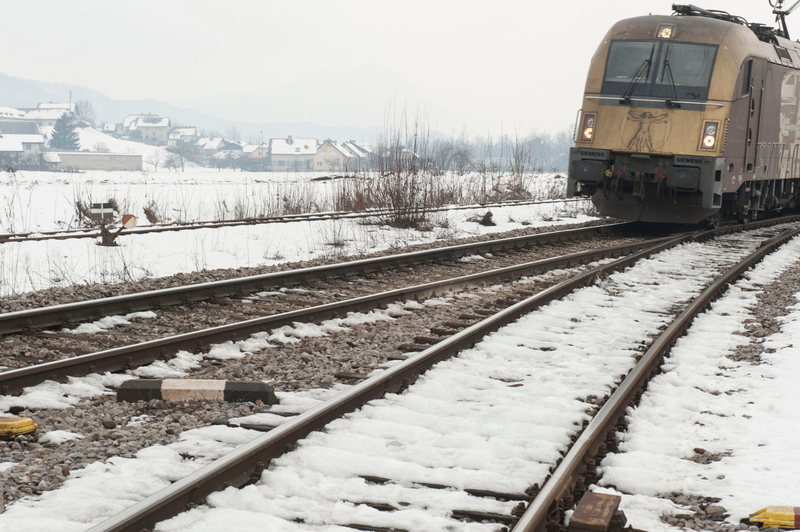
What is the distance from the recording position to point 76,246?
1201cm

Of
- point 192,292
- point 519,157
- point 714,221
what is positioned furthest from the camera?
point 519,157

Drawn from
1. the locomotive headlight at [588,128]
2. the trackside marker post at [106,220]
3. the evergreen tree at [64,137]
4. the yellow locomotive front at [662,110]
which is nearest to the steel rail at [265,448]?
the trackside marker post at [106,220]

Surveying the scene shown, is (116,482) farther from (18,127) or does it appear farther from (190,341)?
(18,127)

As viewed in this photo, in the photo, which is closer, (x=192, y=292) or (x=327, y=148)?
(x=192, y=292)

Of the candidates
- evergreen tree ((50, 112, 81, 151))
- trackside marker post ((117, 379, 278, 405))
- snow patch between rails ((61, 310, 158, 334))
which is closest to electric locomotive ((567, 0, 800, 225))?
snow patch between rails ((61, 310, 158, 334))

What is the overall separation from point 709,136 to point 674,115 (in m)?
0.70

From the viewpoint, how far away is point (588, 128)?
14.2 m

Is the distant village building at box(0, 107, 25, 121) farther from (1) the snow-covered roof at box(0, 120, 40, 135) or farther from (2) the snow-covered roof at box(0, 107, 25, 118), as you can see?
(1) the snow-covered roof at box(0, 120, 40, 135)

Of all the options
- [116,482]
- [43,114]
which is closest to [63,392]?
[116,482]

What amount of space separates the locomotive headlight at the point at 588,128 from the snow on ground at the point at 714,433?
772 cm

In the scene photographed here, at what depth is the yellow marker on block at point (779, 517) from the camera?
325cm

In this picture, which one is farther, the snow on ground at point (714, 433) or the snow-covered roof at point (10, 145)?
the snow-covered roof at point (10, 145)

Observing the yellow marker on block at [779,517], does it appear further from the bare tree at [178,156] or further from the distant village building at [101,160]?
→ the bare tree at [178,156]

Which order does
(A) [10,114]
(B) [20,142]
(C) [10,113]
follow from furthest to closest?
(C) [10,113] → (A) [10,114] → (B) [20,142]
